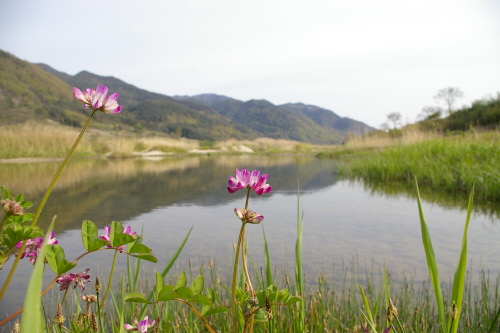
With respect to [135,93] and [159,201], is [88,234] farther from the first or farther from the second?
[135,93]

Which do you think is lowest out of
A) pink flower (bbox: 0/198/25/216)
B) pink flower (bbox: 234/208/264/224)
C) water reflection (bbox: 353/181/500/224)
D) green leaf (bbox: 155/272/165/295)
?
water reflection (bbox: 353/181/500/224)

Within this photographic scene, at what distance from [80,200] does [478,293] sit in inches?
191

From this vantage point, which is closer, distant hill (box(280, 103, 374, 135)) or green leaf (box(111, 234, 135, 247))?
green leaf (box(111, 234, 135, 247))

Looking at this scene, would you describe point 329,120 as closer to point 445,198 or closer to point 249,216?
point 445,198

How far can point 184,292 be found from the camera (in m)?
0.65

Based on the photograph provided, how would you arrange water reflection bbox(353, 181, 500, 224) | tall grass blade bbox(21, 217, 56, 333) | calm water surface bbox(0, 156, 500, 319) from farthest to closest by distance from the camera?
water reflection bbox(353, 181, 500, 224) < calm water surface bbox(0, 156, 500, 319) < tall grass blade bbox(21, 217, 56, 333)

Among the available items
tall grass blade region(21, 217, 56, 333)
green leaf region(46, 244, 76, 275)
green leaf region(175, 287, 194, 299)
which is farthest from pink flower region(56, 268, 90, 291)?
tall grass blade region(21, 217, 56, 333)

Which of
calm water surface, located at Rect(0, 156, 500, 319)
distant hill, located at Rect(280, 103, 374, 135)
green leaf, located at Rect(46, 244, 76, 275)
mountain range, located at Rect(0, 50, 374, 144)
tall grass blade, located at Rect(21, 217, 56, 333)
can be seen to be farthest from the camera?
distant hill, located at Rect(280, 103, 374, 135)

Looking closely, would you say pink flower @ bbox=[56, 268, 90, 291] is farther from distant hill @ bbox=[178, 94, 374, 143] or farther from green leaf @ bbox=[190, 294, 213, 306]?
distant hill @ bbox=[178, 94, 374, 143]

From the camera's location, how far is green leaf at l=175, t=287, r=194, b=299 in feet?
2.11

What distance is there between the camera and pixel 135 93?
10025 cm

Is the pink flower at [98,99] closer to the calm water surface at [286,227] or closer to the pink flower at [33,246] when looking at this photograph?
the pink flower at [33,246]

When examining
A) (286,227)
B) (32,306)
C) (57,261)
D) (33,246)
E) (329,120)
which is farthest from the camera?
(329,120)

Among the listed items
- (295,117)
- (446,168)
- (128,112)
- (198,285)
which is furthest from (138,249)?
(295,117)
